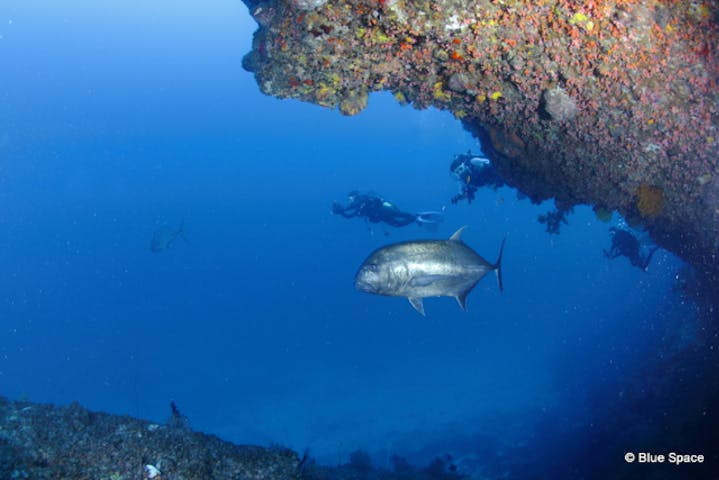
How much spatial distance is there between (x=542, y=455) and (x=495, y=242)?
70.3 metres

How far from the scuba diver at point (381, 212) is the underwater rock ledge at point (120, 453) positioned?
10.5 metres

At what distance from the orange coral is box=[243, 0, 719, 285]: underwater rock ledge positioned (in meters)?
0.02

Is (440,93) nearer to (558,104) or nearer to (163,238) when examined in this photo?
(558,104)

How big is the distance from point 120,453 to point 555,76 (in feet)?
19.4

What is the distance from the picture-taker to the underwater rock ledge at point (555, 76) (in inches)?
153

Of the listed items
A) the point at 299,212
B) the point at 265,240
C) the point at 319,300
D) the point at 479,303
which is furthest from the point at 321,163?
the point at 479,303

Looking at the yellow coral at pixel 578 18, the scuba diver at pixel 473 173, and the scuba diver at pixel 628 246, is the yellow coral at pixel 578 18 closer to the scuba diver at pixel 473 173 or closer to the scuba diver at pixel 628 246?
the scuba diver at pixel 473 173

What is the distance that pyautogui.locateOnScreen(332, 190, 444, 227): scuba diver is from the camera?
46.6 feet

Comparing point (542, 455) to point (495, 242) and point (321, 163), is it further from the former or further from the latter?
point (321, 163)

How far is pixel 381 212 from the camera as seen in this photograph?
14445 mm

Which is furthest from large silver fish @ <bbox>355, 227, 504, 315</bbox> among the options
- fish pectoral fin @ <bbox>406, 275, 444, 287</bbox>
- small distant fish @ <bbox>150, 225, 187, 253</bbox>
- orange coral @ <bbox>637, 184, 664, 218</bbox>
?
small distant fish @ <bbox>150, 225, 187, 253</bbox>

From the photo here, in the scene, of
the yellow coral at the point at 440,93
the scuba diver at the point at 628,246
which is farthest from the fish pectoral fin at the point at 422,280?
the scuba diver at the point at 628,246

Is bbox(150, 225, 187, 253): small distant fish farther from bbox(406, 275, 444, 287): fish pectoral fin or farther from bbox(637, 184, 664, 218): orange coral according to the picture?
bbox(637, 184, 664, 218): orange coral

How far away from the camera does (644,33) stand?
12.5 ft
